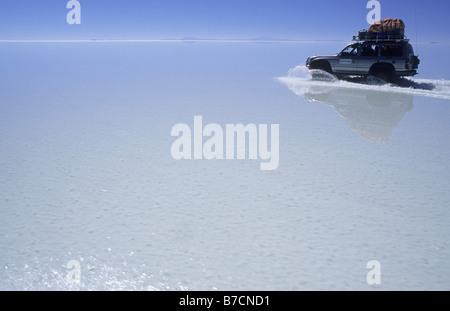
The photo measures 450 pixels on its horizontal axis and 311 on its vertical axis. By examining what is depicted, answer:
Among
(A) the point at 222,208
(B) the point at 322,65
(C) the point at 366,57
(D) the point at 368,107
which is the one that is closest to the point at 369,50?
(C) the point at 366,57

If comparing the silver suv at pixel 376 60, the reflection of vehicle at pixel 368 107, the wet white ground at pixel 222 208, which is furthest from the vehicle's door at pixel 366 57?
the wet white ground at pixel 222 208

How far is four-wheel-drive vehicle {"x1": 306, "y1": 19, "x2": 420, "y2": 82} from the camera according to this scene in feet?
54.7

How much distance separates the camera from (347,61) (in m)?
18.5

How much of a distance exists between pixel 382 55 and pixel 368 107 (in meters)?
5.47

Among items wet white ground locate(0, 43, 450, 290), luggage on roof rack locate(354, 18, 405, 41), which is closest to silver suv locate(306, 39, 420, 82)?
luggage on roof rack locate(354, 18, 405, 41)

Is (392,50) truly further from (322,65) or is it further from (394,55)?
(322,65)

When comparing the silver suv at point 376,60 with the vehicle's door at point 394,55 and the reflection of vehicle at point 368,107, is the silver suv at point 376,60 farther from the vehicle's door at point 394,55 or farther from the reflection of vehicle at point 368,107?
the reflection of vehicle at point 368,107

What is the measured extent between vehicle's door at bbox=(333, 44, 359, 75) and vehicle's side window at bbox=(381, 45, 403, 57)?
1236 mm

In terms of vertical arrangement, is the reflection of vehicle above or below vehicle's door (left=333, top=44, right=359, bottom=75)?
below

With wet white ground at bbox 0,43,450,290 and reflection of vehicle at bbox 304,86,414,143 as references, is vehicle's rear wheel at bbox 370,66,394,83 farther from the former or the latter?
wet white ground at bbox 0,43,450,290
